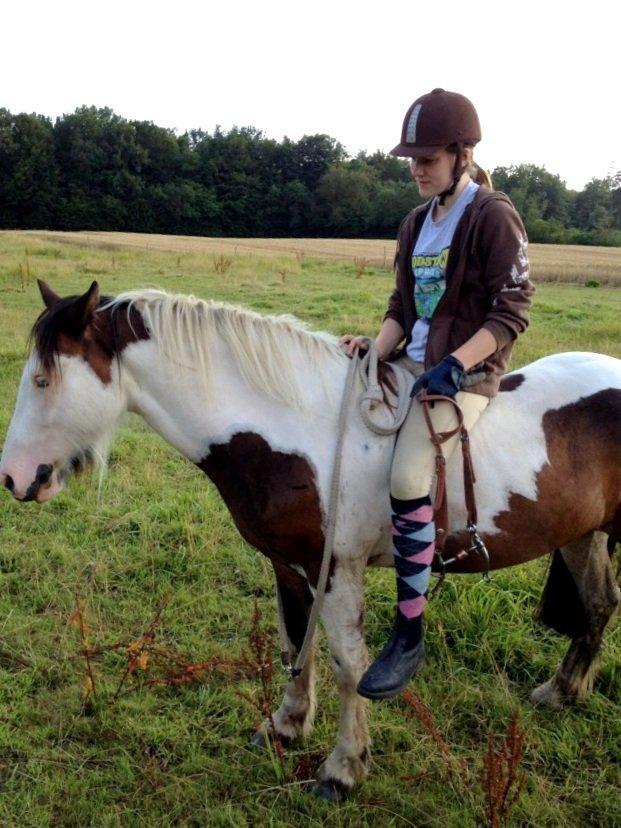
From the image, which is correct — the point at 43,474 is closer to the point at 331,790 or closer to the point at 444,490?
the point at 444,490

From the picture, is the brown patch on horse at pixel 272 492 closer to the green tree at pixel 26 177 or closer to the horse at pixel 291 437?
the horse at pixel 291 437

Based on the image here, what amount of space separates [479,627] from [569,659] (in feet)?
1.68

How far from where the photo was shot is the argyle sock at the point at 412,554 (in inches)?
91.5

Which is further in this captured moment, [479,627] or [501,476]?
[479,627]

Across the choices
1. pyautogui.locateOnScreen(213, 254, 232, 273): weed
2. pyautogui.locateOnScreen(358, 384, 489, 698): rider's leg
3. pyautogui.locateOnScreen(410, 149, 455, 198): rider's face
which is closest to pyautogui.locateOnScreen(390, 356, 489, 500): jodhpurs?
pyautogui.locateOnScreen(358, 384, 489, 698): rider's leg

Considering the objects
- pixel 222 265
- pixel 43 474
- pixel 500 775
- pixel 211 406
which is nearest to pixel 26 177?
pixel 222 265

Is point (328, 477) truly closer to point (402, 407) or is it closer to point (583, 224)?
point (402, 407)

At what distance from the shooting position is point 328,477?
238cm

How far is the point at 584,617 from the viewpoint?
10.3ft

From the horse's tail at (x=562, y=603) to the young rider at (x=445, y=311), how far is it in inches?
42.4

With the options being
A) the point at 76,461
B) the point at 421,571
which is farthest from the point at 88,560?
the point at 421,571

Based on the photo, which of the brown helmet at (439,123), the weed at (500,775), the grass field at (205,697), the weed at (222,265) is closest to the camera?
→ the weed at (500,775)

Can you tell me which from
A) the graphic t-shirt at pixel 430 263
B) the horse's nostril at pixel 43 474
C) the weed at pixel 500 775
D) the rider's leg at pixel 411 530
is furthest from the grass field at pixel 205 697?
the graphic t-shirt at pixel 430 263

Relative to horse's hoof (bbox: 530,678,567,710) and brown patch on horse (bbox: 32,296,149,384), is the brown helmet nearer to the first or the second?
brown patch on horse (bbox: 32,296,149,384)
